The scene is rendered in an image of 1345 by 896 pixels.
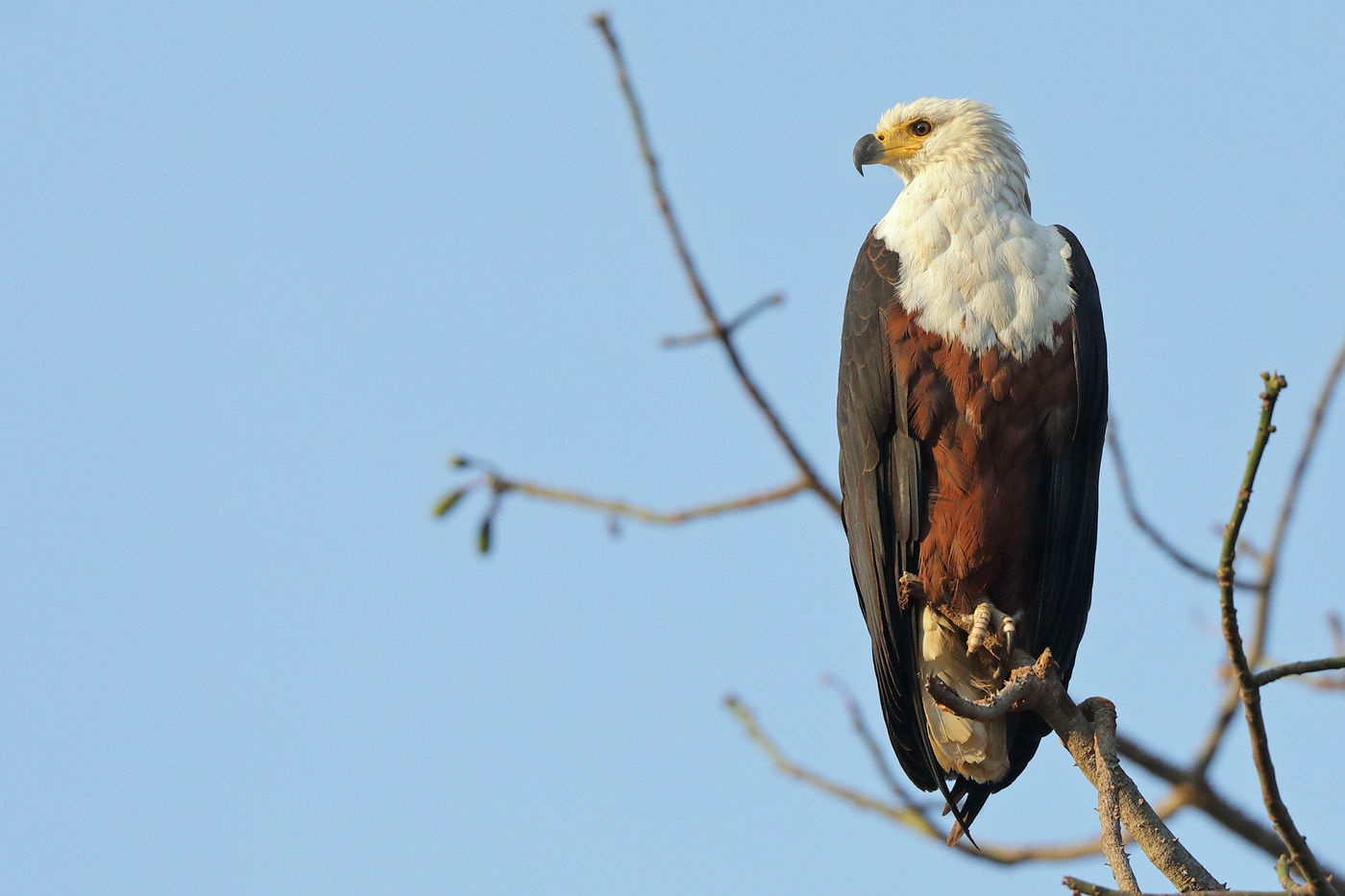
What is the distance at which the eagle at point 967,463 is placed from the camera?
4824 millimetres

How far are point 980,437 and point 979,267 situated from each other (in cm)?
63

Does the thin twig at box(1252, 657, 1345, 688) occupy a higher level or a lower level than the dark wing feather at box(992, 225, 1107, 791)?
lower

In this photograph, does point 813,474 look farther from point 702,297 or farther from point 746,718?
point 746,718

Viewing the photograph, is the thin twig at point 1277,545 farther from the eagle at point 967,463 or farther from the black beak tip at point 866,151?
the black beak tip at point 866,151

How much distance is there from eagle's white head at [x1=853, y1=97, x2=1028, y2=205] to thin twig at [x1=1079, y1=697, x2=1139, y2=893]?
248 centimetres

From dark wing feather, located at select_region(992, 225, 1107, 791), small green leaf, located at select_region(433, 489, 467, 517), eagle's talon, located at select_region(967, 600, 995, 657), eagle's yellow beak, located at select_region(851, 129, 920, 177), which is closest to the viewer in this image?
small green leaf, located at select_region(433, 489, 467, 517)

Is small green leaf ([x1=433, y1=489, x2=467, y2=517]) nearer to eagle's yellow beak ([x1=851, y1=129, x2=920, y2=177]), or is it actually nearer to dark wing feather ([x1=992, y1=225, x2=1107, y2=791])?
dark wing feather ([x1=992, y1=225, x2=1107, y2=791])

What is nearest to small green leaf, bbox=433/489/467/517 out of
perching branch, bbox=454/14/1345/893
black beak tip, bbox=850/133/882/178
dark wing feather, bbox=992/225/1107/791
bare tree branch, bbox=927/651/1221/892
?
perching branch, bbox=454/14/1345/893

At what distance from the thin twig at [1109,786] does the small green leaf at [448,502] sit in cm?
190

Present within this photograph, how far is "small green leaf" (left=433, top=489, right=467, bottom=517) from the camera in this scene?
4.11 meters

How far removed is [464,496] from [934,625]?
6.07ft

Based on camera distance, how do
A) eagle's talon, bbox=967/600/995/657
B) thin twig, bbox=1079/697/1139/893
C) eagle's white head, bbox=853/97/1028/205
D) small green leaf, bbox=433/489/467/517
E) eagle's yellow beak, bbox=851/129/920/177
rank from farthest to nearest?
1. eagle's yellow beak, bbox=851/129/920/177
2. eagle's white head, bbox=853/97/1028/205
3. eagle's talon, bbox=967/600/995/657
4. small green leaf, bbox=433/489/467/517
5. thin twig, bbox=1079/697/1139/893

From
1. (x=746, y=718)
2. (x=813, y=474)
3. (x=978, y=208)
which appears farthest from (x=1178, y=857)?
(x=978, y=208)

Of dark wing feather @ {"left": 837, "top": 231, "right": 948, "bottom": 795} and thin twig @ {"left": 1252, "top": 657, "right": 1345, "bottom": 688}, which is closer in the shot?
thin twig @ {"left": 1252, "top": 657, "right": 1345, "bottom": 688}
